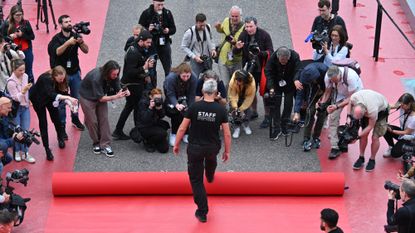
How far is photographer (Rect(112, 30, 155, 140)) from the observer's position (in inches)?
403

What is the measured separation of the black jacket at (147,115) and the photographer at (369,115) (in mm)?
2427

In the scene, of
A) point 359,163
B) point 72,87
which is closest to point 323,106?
point 359,163

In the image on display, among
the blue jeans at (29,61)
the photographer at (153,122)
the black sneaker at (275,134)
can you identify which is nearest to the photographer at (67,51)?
the blue jeans at (29,61)

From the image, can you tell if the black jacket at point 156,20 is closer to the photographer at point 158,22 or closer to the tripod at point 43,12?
the photographer at point 158,22

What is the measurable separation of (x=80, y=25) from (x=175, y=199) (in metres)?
2.75

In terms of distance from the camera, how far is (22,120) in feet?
32.3

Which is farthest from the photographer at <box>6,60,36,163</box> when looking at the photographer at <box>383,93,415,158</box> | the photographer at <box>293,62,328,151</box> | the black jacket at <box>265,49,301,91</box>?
the photographer at <box>383,93,415,158</box>

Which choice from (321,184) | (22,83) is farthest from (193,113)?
(22,83)

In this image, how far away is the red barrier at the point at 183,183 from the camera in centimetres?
916

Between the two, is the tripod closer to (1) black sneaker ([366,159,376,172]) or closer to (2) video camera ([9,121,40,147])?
(2) video camera ([9,121,40,147])

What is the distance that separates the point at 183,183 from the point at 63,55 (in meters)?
2.55

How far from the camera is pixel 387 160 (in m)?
10.1

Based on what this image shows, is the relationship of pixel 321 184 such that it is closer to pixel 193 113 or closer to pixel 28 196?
pixel 193 113

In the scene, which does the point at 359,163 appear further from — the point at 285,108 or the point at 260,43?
the point at 260,43
